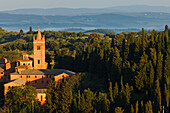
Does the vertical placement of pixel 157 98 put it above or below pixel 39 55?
below

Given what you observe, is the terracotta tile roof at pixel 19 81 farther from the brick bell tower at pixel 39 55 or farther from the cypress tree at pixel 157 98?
the cypress tree at pixel 157 98

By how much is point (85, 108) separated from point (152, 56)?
1145cm

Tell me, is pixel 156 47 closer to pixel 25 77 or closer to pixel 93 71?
pixel 93 71

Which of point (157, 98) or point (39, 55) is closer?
point (157, 98)

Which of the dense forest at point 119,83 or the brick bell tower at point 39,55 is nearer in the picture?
the dense forest at point 119,83

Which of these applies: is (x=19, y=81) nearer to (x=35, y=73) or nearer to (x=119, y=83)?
(x=35, y=73)

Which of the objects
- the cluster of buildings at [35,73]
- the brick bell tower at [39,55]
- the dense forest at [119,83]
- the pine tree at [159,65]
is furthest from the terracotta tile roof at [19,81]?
the pine tree at [159,65]

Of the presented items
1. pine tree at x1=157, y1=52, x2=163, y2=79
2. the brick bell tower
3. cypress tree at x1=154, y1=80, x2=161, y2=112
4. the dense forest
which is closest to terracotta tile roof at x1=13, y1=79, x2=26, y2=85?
the dense forest

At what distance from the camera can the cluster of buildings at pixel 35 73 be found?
176 feet

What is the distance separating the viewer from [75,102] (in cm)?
4119

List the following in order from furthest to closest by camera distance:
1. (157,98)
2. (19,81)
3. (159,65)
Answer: (19,81) → (159,65) → (157,98)

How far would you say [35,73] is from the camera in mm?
57594

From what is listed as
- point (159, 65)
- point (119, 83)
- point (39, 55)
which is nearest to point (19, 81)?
point (39, 55)

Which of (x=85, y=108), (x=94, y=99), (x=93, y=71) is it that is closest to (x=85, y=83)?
(x=93, y=71)
